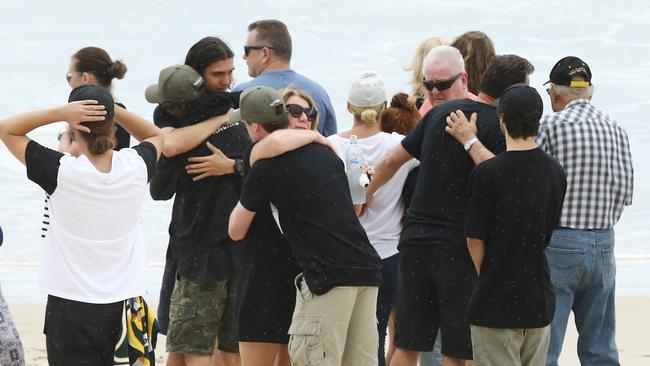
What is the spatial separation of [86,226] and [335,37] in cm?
2190

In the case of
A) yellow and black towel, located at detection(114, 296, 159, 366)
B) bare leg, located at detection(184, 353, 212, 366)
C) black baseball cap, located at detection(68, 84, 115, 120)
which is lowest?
bare leg, located at detection(184, 353, 212, 366)

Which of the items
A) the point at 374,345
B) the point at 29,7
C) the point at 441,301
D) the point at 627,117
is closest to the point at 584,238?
the point at 441,301

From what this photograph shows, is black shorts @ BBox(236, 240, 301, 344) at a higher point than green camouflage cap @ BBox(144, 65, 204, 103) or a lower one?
lower

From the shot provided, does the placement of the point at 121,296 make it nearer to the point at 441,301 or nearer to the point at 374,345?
the point at 374,345

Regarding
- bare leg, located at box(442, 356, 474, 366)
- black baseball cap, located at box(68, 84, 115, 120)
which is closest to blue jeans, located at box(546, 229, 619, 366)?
bare leg, located at box(442, 356, 474, 366)

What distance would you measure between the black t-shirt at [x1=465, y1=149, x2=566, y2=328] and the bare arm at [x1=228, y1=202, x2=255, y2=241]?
0.94m

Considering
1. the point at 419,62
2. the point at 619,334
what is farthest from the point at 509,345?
the point at 619,334

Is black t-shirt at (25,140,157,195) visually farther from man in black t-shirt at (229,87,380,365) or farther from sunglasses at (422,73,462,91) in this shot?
sunglasses at (422,73,462,91)

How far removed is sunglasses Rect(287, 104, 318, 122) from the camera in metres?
5.47

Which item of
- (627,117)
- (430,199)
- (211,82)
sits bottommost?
(627,117)

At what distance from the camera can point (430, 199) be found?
215 inches

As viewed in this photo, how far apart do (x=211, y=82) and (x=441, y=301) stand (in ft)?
5.15

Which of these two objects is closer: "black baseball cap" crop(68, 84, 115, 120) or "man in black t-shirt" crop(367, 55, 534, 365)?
"black baseball cap" crop(68, 84, 115, 120)

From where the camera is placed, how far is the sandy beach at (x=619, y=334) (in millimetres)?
7777
